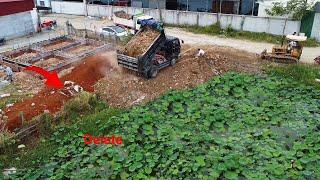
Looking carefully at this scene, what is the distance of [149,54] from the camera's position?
59.0 feet

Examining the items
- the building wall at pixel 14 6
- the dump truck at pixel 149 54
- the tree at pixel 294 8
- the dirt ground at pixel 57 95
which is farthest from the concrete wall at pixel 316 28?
the building wall at pixel 14 6

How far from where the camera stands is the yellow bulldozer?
2033 centimetres

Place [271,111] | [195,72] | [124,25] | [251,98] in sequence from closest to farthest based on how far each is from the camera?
[271,111]
[251,98]
[195,72]
[124,25]

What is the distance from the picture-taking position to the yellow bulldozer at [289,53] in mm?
20328

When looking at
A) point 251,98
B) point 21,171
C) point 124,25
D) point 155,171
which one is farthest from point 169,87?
point 124,25

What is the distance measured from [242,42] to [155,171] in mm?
16321

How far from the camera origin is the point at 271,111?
15078 mm

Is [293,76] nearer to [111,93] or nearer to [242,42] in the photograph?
[242,42]

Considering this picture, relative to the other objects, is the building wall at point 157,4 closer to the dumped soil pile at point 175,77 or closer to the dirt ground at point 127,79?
the dirt ground at point 127,79

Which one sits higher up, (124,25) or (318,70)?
(124,25)
